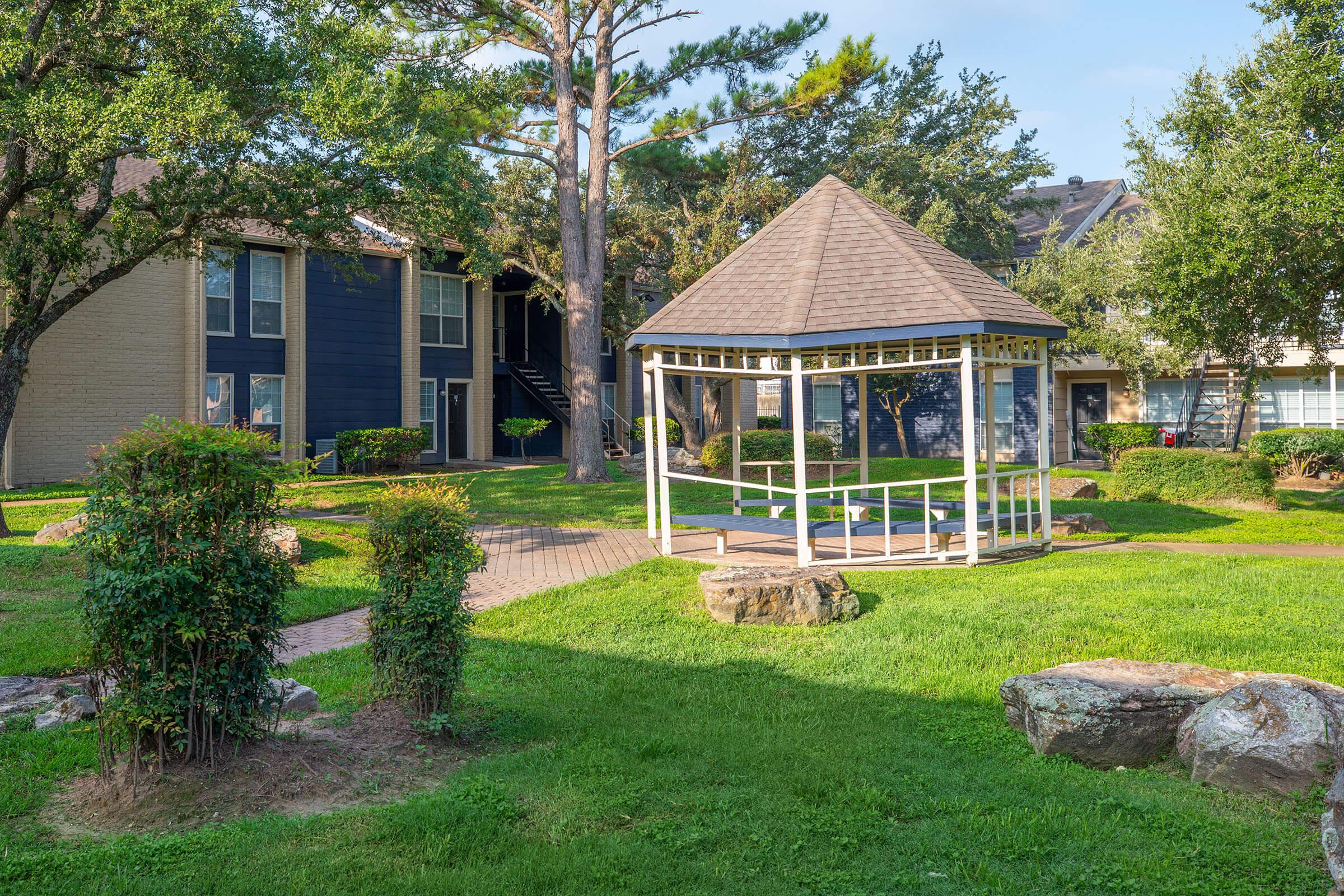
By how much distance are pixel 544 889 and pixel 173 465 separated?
262cm

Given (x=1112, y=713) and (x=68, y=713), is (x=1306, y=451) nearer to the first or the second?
(x=1112, y=713)

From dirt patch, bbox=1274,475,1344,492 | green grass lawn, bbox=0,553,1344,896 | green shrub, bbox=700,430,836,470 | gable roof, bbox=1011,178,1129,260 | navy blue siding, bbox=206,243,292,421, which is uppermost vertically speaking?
gable roof, bbox=1011,178,1129,260

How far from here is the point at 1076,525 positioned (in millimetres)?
13922

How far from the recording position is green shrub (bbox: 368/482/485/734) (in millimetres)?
5602

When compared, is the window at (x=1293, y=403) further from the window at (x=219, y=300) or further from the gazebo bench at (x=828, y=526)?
the window at (x=219, y=300)

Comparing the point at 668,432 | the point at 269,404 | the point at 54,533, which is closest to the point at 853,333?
the point at 54,533

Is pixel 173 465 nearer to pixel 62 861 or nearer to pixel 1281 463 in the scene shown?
pixel 62 861

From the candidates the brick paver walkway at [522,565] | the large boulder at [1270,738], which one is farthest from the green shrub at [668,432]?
the large boulder at [1270,738]

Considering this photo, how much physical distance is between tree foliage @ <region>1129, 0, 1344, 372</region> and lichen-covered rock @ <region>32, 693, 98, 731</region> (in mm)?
12433

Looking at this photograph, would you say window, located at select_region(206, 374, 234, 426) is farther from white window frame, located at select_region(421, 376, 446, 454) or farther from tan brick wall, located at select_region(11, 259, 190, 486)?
white window frame, located at select_region(421, 376, 446, 454)

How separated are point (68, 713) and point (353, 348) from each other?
20977 mm

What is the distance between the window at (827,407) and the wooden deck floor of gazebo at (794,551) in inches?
828

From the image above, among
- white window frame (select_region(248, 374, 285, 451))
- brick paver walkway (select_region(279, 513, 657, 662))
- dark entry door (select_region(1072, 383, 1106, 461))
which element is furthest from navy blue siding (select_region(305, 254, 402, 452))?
dark entry door (select_region(1072, 383, 1106, 461))

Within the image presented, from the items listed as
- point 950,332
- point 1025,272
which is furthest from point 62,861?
point 1025,272
